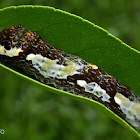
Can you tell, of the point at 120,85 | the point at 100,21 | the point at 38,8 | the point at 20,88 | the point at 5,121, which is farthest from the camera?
the point at 100,21

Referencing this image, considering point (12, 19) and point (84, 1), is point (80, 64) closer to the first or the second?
point (12, 19)

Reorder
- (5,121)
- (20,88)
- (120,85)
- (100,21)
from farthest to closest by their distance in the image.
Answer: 1. (100,21)
2. (20,88)
3. (5,121)
4. (120,85)

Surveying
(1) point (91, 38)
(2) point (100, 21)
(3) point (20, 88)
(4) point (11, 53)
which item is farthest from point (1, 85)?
(1) point (91, 38)

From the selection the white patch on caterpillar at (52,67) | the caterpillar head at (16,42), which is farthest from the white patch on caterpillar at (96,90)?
the caterpillar head at (16,42)

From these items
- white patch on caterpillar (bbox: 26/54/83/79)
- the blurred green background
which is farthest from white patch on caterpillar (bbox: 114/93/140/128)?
the blurred green background

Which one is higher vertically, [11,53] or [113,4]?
[113,4]

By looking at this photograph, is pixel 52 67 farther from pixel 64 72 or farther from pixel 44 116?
pixel 44 116

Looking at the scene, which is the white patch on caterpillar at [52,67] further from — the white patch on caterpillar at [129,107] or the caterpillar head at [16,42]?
the white patch on caterpillar at [129,107]

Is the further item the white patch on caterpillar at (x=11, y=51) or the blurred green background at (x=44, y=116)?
the blurred green background at (x=44, y=116)
